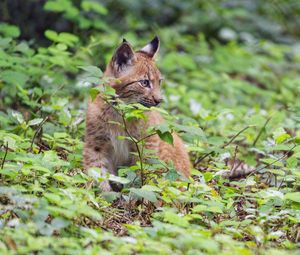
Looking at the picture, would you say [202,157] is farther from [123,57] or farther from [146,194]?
[146,194]

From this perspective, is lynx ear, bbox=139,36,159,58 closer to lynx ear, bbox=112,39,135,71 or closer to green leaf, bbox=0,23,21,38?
lynx ear, bbox=112,39,135,71

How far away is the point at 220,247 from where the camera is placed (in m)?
4.77

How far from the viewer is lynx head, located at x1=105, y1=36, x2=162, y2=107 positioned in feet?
22.3

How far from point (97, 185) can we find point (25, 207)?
133 centimetres

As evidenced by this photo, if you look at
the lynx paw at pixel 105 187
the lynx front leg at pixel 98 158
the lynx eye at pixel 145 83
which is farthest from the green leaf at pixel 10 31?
the lynx paw at pixel 105 187

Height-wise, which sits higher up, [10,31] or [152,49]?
[152,49]

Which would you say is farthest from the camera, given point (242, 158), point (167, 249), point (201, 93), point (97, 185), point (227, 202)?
point (201, 93)

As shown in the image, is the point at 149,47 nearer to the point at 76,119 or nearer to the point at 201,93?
the point at 76,119

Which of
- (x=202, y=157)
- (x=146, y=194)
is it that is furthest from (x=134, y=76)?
(x=146, y=194)

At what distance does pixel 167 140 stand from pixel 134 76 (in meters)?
1.49

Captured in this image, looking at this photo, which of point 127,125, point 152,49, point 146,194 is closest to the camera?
point 146,194

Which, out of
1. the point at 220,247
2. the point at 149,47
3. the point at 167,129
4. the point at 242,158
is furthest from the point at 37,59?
the point at 220,247

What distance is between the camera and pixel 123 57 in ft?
22.8

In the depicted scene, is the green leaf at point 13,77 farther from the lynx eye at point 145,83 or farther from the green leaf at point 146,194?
the green leaf at point 146,194
